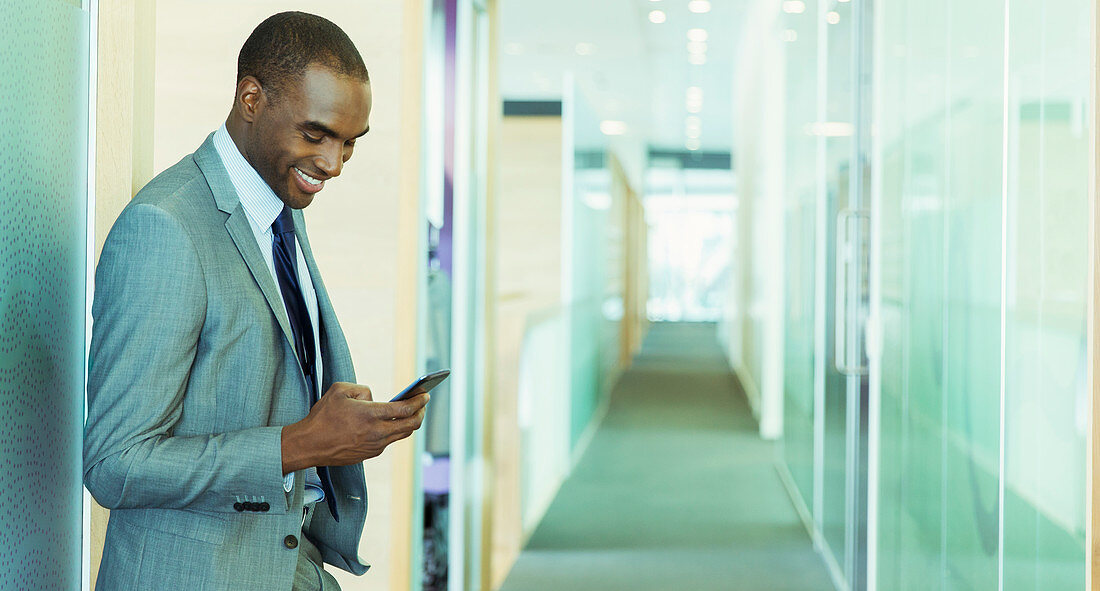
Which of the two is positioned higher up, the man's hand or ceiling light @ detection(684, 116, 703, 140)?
ceiling light @ detection(684, 116, 703, 140)

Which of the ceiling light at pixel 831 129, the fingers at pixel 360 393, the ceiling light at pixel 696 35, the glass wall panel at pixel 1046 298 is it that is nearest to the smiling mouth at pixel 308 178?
the fingers at pixel 360 393

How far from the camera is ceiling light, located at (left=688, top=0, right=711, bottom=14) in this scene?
11.0m

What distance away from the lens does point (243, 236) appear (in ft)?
4.40

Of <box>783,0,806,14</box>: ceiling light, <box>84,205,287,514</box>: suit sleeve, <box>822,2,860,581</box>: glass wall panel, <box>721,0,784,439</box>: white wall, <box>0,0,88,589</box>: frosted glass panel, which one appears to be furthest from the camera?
<box>721,0,784,439</box>: white wall

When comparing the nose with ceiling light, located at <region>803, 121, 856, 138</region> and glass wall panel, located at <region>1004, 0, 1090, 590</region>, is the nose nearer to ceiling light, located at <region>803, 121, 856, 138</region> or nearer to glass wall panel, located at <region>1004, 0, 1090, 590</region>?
glass wall panel, located at <region>1004, 0, 1090, 590</region>

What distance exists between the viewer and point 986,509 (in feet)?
8.67

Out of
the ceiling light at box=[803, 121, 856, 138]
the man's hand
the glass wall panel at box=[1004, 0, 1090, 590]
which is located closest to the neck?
the man's hand

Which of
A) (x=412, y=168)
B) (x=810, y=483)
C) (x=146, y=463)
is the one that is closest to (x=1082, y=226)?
(x=412, y=168)

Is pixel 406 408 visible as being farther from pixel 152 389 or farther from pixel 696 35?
pixel 696 35

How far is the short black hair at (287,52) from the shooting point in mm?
1340

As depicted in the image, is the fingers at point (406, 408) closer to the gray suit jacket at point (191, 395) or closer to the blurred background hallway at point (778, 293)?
the gray suit jacket at point (191, 395)

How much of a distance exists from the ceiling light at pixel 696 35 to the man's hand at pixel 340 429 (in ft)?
38.6

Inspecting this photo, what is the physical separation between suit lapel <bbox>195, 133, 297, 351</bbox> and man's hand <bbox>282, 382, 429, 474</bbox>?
124 millimetres

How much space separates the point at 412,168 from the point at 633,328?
1544 centimetres
